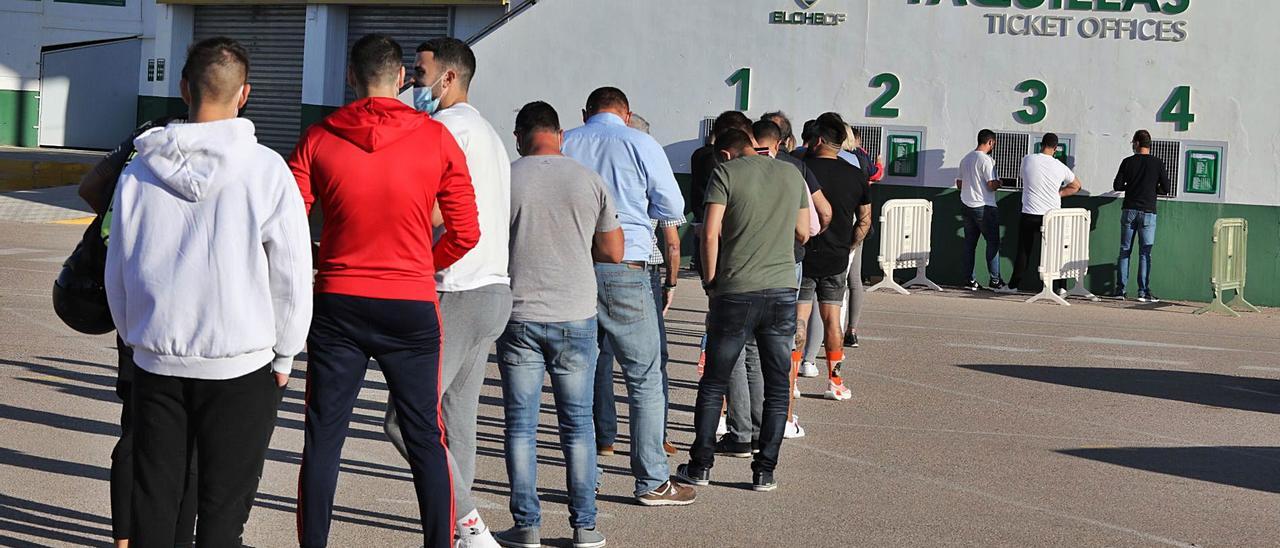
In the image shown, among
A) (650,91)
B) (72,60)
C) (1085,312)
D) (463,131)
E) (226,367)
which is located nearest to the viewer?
(226,367)

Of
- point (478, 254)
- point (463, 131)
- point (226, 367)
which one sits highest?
point (463, 131)

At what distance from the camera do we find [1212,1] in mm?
18594

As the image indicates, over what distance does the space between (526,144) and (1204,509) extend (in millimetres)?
3734

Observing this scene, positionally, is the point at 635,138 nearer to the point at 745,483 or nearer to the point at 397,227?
the point at 745,483

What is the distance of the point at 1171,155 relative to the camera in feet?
61.8

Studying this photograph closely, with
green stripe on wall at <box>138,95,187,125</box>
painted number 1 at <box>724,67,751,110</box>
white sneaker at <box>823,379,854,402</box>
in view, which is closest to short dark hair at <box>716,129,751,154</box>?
white sneaker at <box>823,379,854,402</box>

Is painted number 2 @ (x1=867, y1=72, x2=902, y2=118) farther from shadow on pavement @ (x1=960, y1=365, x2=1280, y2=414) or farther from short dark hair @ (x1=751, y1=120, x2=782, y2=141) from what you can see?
short dark hair @ (x1=751, y1=120, x2=782, y2=141)

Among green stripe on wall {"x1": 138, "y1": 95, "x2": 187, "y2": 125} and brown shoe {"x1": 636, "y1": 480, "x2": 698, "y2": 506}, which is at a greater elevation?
green stripe on wall {"x1": 138, "y1": 95, "x2": 187, "y2": 125}

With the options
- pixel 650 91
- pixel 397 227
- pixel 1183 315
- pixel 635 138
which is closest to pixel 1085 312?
pixel 1183 315

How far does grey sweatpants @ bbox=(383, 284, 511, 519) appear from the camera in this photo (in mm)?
5727

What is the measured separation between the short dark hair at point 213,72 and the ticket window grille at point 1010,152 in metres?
15.5

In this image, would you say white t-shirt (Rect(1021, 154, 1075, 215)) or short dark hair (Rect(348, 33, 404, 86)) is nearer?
short dark hair (Rect(348, 33, 404, 86))

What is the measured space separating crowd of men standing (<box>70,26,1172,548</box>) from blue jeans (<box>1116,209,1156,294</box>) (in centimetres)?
1121

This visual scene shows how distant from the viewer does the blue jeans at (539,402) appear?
6234 mm
